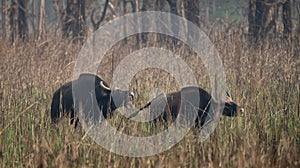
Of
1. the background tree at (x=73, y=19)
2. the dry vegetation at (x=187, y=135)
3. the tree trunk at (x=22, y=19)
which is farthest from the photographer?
the tree trunk at (x=22, y=19)

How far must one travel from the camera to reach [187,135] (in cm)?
507

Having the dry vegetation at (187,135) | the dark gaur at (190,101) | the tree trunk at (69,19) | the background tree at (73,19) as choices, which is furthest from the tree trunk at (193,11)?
the dark gaur at (190,101)

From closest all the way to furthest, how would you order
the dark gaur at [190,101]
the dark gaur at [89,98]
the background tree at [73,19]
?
the dark gaur at [190,101] → the dark gaur at [89,98] → the background tree at [73,19]

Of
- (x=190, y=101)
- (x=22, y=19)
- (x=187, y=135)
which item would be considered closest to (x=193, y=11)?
(x=22, y=19)

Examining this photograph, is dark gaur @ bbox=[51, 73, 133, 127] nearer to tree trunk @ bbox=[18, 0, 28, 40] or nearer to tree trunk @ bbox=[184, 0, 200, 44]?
tree trunk @ bbox=[18, 0, 28, 40]

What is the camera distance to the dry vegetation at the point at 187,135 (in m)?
4.18

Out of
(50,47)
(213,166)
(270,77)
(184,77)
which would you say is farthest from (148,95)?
(50,47)

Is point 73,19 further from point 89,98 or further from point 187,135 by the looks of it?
point 187,135

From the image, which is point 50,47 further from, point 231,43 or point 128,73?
point 231,43

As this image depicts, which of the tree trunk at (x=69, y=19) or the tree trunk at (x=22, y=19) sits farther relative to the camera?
the tree trunk at (x=22, y=19)

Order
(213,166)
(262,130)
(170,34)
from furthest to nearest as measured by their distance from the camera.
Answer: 1. (170,34)
2. (262,130)
3. (213,166)

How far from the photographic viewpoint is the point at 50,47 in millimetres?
11422

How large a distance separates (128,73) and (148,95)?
1574mm

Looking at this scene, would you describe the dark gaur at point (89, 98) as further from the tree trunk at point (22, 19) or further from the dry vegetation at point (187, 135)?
the tree trunk at point (22, 19)
